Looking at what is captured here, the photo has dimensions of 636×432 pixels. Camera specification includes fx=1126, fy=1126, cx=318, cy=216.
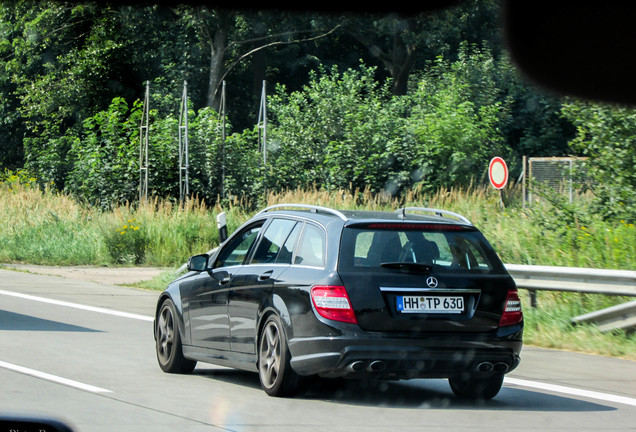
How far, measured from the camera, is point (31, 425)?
3857mm

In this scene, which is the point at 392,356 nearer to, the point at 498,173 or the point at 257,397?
the point at 257,397

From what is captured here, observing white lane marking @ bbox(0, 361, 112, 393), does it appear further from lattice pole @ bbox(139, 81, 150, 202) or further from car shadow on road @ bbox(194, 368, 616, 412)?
lattice pole @ bbox(139, 81, 150, 202)

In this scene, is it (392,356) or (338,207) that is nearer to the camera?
(392,356)

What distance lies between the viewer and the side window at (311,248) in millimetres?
8320

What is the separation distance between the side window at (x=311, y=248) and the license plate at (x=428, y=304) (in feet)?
Result: 2.16

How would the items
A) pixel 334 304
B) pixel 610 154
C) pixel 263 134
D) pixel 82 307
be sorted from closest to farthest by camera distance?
pixel 334 304, pixel 82 307, pixel 610 154, pixel 263 134

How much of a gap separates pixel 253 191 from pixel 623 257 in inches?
751

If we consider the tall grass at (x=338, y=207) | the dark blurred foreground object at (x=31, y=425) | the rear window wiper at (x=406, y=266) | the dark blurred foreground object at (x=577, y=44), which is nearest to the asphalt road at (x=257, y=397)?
the rear window wiper at (x=406, y=266)

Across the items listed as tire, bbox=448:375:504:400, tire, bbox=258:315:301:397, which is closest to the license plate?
tire, bbox=448:375:504:400

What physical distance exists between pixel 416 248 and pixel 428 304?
490 mm

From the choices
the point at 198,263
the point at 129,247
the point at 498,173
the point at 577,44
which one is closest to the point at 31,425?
the point at 577,44

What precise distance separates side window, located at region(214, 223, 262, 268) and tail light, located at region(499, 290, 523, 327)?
224 centimetres

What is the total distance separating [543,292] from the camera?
1474 centimetres

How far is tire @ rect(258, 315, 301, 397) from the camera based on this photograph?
8188mm
